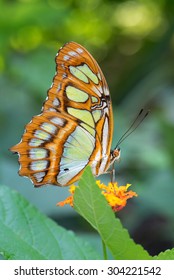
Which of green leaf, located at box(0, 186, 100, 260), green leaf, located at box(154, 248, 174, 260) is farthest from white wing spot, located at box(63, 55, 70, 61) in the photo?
green leaf, located at box(154, 248, 174, 260)

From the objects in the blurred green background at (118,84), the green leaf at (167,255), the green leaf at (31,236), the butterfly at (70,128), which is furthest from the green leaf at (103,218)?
the blurred green background at (118,84)

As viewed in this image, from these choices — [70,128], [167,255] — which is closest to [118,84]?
[70,128]

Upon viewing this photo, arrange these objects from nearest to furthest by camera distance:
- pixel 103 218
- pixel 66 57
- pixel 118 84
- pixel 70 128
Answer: pixel 103 218 → pixel 66 57 → pixel 70 128 → pixel 118 84

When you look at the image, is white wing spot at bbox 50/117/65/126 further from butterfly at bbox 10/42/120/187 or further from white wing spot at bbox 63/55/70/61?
white wing spot at bbox 63/55/70/61

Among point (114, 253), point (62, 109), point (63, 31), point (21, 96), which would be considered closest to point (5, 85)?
point (21, 96)

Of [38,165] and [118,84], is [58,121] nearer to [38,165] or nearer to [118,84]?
[38,165]

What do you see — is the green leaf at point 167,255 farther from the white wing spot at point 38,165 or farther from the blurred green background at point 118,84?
the blurred green background at point 118,84
